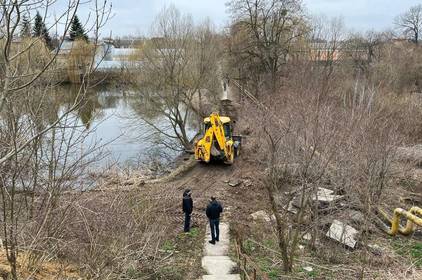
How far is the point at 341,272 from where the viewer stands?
1080 centimetres

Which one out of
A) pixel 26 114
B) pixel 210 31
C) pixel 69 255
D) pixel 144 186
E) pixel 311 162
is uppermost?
pixel 210 31

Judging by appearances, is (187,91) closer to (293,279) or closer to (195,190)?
(195,190)

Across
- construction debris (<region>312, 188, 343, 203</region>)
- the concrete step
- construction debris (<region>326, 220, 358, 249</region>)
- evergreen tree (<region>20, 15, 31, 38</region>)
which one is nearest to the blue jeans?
the concrete step

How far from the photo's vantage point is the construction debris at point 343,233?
12.1 meters

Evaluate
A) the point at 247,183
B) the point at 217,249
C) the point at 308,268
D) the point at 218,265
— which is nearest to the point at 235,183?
the point at 247,183

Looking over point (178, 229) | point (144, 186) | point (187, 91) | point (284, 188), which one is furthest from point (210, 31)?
point (178, 229)

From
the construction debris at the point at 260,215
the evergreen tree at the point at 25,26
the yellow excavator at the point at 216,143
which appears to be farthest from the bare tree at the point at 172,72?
the evergreen tree at the point at 25,26

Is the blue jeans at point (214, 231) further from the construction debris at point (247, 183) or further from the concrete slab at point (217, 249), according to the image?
the construction debris at point (247, 183)

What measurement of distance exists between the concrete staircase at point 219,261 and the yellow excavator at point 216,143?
7018 millimetres

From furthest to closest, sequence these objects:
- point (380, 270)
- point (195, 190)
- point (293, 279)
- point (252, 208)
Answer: point (195, 190)
point (252, 208)
point (380, 270)
point (293, 279)

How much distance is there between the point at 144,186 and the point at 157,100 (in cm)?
1161

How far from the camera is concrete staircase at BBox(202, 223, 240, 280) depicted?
Answer: 35.5 feet

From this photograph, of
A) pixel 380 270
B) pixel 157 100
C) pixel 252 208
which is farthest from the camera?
pixel 157 100

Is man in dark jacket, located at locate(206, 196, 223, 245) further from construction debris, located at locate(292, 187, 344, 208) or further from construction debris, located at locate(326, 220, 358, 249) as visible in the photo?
construction debris, located at locate(326, 220, 358, 249)
